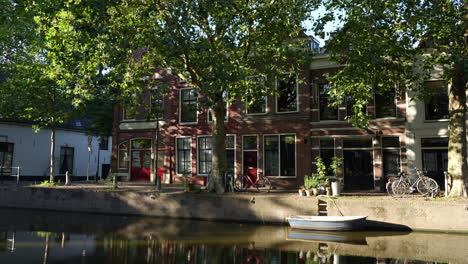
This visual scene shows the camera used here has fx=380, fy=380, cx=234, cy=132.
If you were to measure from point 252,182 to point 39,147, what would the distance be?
19250mm

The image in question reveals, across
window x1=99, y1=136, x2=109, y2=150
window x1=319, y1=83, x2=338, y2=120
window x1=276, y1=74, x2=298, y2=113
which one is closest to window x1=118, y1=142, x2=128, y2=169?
window x1=99, y1=136, x2=109, y2=150

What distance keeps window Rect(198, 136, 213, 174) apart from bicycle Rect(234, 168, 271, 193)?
2550 millimetres

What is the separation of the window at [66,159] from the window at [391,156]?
80.8ft

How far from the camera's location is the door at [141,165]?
81.6 ft

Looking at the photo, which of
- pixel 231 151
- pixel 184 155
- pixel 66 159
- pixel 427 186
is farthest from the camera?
pixel 66 159

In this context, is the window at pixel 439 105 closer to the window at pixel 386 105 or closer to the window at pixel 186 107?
the window at pixel 386 105

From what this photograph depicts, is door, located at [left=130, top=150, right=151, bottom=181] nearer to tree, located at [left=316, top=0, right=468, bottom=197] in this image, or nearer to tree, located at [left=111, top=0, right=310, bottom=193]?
tree, located at [left=111, top=0, right=310, bottom=193]

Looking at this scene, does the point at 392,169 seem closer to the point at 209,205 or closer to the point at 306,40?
the point at 306,40

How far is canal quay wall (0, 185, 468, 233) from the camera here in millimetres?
12883

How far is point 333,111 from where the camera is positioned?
20.6m

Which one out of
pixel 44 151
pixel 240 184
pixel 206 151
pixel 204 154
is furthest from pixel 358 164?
pixel 44 151

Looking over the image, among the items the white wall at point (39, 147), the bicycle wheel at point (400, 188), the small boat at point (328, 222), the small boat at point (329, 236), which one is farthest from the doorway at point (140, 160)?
the bicycle wheel at point (400, 188)

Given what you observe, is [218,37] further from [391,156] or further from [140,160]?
[140,160]

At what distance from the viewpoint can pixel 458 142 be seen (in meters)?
14.0
